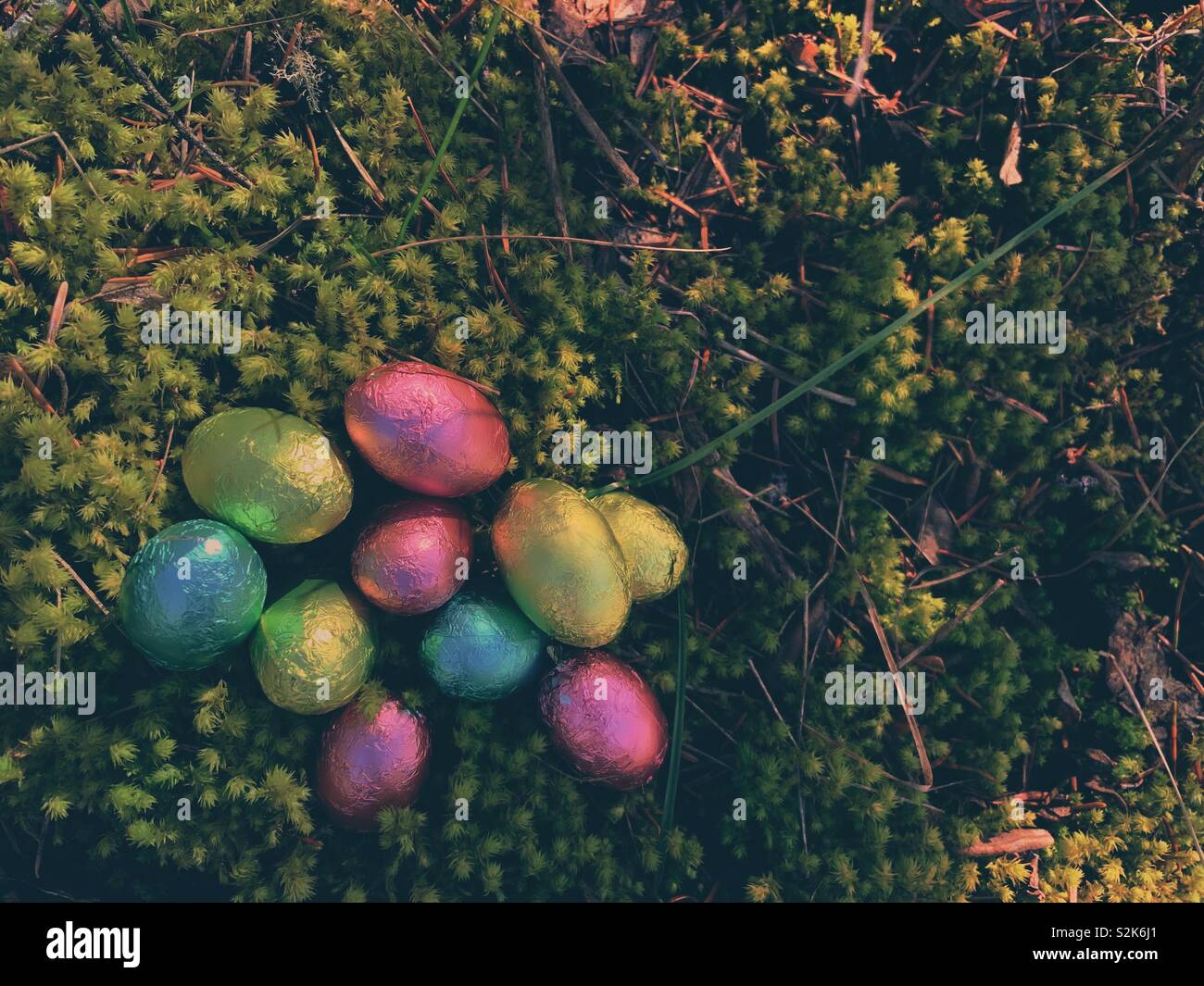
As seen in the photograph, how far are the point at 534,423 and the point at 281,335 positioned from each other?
0.88m

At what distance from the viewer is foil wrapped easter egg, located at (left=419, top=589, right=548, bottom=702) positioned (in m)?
2.53

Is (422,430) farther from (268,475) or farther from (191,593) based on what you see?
(191,593)

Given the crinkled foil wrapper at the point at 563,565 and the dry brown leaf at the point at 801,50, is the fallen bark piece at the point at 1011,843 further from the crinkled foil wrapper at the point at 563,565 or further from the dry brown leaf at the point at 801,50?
the dry brown leaf at the point at 801,50

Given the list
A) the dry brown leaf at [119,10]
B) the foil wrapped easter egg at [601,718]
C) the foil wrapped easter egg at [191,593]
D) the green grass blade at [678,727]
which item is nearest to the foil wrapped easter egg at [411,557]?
the foil wrapped easter egg at [191,593]

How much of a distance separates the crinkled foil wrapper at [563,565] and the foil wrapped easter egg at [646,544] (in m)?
0.14


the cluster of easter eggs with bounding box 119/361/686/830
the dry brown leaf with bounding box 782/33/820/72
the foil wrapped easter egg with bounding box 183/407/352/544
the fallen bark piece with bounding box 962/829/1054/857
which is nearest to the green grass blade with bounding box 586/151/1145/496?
the cluster of easter eggs with bounding box 119/361/686/830

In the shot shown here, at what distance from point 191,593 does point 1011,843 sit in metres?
2.91

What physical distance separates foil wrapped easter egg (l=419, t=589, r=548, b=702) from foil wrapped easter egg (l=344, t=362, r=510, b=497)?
372mm

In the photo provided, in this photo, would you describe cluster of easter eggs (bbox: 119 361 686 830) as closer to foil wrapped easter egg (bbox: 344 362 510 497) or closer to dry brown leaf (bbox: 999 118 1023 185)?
Result: foil wrapped easter egg (bbox: 344 362 510 497)

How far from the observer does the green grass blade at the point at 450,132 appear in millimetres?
2752

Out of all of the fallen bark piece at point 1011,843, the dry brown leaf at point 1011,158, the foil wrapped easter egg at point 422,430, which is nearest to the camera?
the foil wrapped easter egg at point 422,430

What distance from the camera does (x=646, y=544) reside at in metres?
2.67
